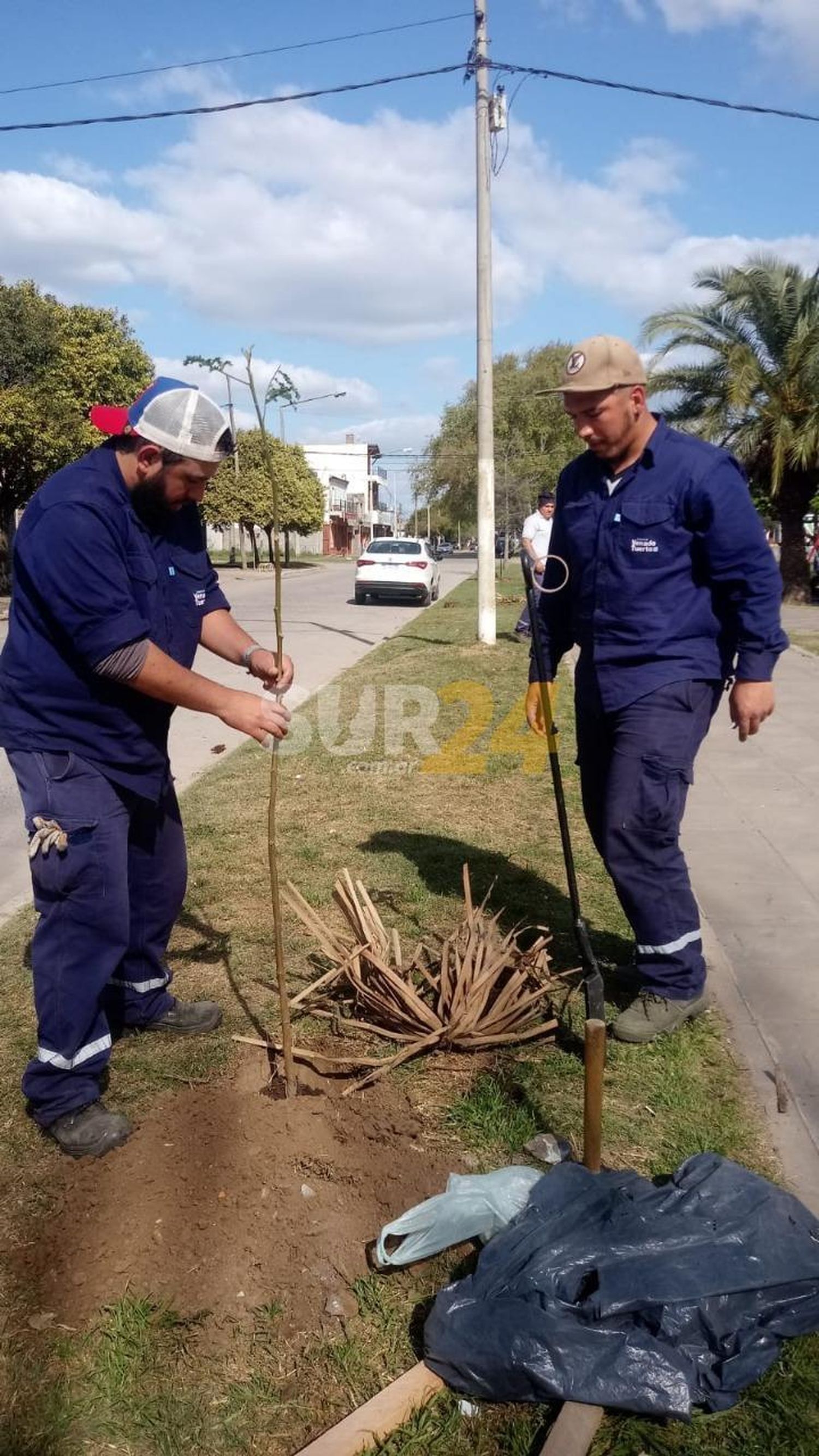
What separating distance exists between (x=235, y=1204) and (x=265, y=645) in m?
13.7

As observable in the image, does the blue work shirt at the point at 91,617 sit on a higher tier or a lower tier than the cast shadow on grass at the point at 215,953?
higher

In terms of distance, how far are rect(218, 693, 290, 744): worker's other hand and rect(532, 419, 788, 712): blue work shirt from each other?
1177 millimetres

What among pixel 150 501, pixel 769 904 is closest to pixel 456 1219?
pixel 150 501

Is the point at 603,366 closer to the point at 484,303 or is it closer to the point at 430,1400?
the point at 430,1400

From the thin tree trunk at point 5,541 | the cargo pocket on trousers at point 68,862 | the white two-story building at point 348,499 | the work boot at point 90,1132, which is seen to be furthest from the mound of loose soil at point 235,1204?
the white two-story building at point 348,499

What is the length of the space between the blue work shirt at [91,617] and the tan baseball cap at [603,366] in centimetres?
125

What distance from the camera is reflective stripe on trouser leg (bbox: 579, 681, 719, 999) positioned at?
343 centimetres

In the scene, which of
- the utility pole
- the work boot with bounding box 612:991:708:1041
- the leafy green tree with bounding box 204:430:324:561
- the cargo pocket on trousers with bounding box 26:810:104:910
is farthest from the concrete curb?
the leafy green tree with bounding box 204:430:324:561

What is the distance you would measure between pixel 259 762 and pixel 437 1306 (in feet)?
20.1

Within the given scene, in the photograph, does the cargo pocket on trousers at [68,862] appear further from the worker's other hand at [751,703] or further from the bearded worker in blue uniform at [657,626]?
the worker's other hand at [751,703]

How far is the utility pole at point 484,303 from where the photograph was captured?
13.8 meters

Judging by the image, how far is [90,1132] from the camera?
2.92 metres

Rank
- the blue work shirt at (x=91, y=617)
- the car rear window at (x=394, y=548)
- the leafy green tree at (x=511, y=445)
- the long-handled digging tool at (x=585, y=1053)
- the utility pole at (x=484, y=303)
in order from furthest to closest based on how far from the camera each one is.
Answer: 1. the leafy green tree at (x=511, y=445)
2. the car rear window at (x=394, y=548)
3. the utility pole at (x=484, y=303)
4. the blue work shirt at (x=91, y=617)
5. the long-handled digging tool at (x=585, y=1053)

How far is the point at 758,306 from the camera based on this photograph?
20453 millimetres
